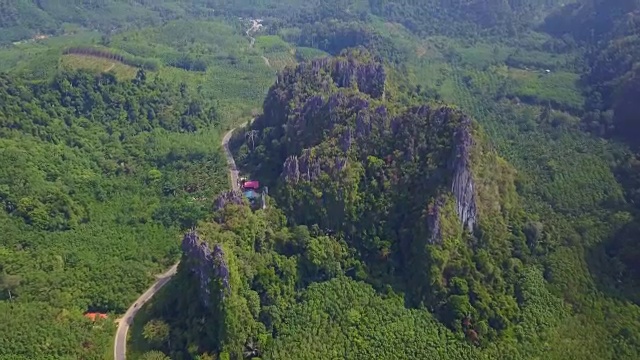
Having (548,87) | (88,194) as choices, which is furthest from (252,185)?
(548,87)

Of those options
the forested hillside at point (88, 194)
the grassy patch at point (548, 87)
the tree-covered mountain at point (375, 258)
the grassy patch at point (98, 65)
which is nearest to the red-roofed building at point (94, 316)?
the forested hillside at point (88, 194)

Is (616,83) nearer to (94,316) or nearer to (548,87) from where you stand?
(548,87)

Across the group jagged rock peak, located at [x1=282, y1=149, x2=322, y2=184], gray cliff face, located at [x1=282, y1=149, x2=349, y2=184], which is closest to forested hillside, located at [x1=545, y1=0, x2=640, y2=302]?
gray cliff face, located at [x1=282, y1=149, x2=349, y2=184]

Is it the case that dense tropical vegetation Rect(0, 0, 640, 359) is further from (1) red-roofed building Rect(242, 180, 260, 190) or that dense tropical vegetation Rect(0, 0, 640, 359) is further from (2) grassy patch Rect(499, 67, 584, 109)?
(1) red-roofed building Rect(242, 180, 260, 190)

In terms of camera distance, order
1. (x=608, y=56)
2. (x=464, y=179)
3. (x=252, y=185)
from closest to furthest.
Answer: (x=464, y=179)
(x=252, y=185)
(x=608, y=56)

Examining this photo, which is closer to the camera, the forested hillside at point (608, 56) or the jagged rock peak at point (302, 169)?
the jagged rock peak at point (302, 169)

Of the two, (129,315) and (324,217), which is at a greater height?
(324,217)

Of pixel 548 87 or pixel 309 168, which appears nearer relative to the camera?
pixel 309 168

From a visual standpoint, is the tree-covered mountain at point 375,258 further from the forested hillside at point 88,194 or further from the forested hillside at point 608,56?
the forested hillside at point 608,56
